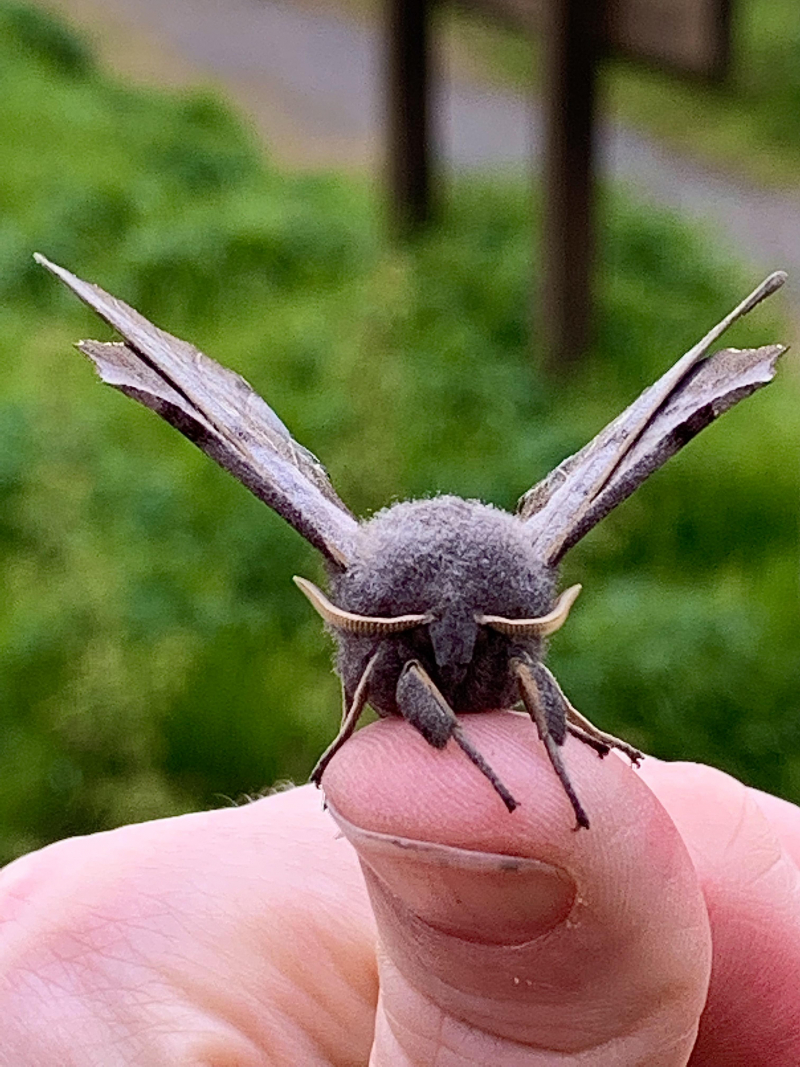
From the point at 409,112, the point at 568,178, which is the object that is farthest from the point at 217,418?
the point at 409,112

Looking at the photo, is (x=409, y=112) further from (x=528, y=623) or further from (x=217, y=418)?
(x=528, y=623)

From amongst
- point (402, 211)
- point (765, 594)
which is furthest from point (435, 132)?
point (765, 594)

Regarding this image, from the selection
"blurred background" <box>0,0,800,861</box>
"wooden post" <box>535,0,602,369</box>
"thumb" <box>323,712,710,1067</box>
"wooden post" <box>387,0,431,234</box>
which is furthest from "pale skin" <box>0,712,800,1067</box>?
"wooden post" <box>387,0,431,234</box>

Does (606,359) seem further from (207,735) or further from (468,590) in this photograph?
(468,590)

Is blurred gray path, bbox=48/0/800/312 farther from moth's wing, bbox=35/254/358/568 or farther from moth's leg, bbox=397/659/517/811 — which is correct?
moth's leg, bbox=397/659/517/811

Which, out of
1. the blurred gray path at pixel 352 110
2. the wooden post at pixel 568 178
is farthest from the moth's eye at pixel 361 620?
the blurred gray path at pixel 352 110

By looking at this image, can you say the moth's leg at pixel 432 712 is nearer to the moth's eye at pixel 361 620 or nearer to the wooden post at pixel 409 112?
the moth's eye at pixel 361 620
